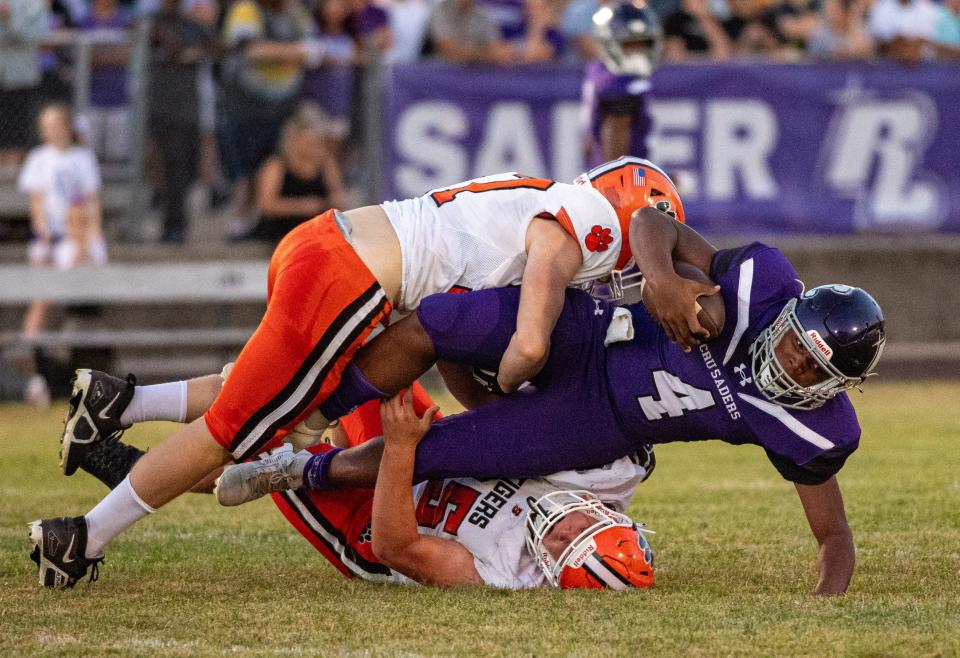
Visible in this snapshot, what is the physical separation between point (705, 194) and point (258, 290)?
3260 mm

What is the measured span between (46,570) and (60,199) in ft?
21.0

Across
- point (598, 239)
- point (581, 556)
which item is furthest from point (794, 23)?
point (581, 556)

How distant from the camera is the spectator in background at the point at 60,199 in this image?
10594 mm

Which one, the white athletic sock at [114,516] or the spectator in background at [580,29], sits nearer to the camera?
the white athletic sock at [114,516]

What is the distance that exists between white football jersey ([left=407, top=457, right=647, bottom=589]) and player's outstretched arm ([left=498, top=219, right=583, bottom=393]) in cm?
33

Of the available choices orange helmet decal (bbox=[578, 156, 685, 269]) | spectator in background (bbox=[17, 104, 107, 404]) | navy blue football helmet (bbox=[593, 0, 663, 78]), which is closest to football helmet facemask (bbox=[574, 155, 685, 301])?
orange helmet decal (bbox=[578, 156, 685, 269])

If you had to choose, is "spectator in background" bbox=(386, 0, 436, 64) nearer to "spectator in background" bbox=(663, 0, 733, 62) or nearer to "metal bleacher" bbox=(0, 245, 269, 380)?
"spectator in background" bbox=(663, 0, 733, 62)

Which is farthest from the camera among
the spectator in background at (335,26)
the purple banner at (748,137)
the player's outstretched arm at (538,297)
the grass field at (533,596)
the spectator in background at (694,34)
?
the spectator in background at (694,34)

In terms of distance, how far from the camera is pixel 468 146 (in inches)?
437

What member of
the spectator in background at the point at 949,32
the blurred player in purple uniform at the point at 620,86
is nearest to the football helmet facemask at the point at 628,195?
the blurred player in purple uniform at the point at 620,86

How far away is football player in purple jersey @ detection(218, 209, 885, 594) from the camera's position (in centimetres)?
433

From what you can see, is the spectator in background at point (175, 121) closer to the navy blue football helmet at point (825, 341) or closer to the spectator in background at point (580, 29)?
the spectator in background at point (580, 29)

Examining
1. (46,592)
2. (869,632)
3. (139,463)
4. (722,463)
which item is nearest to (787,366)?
(869,632)

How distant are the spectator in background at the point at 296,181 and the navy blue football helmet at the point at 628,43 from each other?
2.69 metres
